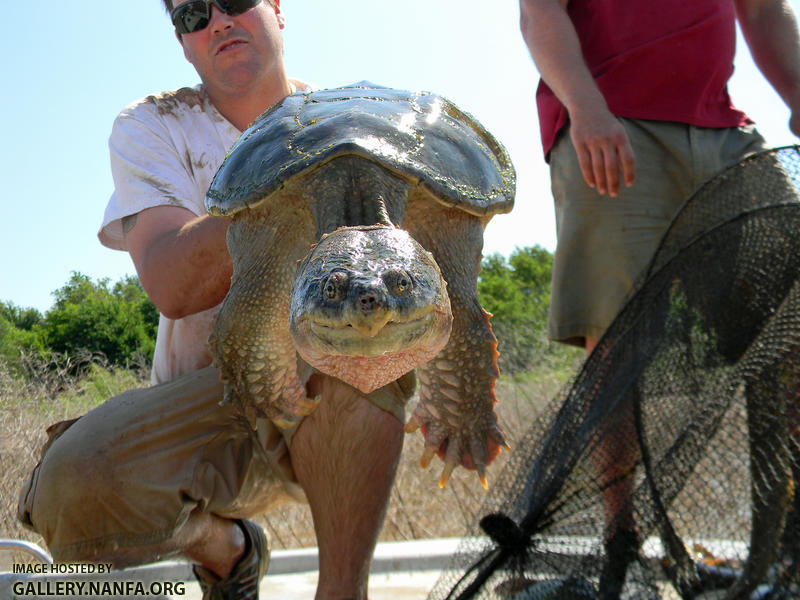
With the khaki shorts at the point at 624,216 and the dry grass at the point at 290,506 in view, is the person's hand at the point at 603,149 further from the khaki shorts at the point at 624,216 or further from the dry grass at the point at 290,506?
the dry grass at the point at 290,506

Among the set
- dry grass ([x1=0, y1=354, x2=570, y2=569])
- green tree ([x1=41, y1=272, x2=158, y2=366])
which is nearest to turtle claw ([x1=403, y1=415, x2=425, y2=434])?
dry grass ([x1=0, y1=354, x2=570, y2=569])

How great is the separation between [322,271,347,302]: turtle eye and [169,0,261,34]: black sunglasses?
1.34m

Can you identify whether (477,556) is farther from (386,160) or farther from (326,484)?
(386,160)

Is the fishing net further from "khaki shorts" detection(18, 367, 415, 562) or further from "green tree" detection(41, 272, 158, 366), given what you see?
"green tree" detection(41, 272, 158, 366)

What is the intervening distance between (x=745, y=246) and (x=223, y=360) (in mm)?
1346

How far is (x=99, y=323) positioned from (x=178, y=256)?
47.3 ft

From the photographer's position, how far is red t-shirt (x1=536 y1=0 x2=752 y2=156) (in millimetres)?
2461

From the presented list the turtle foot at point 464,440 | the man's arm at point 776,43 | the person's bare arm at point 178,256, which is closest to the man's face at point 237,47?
the person's bare arm at point 178,256

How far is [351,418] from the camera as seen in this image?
2211 mm

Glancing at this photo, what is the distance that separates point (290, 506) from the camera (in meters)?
4.88

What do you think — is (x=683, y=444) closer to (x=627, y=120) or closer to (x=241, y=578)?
(x=627, y=120)

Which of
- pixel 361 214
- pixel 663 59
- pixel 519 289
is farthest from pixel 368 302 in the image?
pixel 519 289

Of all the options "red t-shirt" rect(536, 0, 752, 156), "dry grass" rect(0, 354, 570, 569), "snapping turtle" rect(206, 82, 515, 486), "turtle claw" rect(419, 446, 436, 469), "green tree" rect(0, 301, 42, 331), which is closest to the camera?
"snapping turtle" rect(206, 82, 515, 486)

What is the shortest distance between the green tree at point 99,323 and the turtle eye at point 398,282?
13.4 m
